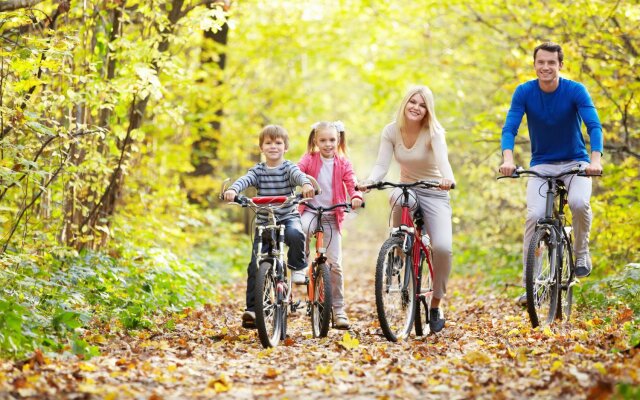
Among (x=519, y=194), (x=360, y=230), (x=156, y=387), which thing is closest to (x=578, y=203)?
(x=156, y=387)

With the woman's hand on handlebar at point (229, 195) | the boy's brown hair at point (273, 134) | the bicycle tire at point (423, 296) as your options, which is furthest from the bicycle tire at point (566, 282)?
the woman's hand on handlebar at point (229, 195)

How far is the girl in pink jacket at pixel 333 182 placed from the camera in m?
7.88

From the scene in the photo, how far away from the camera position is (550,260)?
7266 millimetres

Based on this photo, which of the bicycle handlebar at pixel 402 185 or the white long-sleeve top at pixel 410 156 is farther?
the white long-sleeve top at pixel 410 156

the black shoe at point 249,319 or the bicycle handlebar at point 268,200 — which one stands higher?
the bicycle handlebar at point 268,200

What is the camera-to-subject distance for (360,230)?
1613 inches

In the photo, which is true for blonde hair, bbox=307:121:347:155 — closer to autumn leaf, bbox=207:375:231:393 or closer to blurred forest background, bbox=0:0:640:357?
blurred forest background, bbox=0:0:640:357

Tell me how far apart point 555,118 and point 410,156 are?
51.6 inches

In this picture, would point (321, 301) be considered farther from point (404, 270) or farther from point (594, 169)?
point (594, 169)

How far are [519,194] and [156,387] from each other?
32.2ft

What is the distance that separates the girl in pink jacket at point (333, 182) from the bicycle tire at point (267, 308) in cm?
107

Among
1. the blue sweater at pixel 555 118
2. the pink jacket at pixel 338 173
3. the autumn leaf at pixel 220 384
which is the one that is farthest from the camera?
the pink jacket at pixel 338 173

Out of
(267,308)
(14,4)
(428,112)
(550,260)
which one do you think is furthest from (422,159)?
(14,4)

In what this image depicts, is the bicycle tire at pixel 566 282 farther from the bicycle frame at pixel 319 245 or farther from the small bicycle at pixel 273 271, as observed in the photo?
the small bicycle at pixel 273 271
